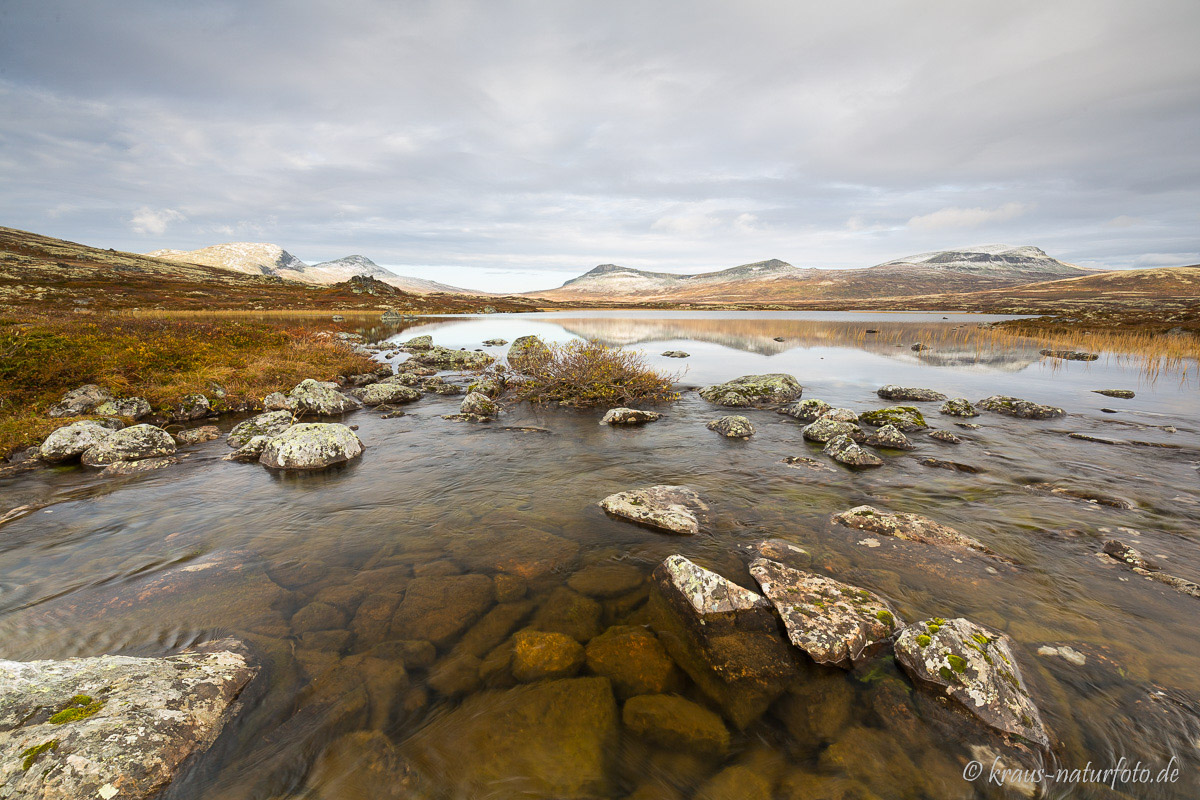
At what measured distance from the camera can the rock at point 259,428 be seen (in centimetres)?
1202

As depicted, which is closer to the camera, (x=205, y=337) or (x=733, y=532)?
(x=733, y=532)

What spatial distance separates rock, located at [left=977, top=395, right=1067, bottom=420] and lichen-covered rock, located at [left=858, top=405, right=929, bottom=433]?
448cm

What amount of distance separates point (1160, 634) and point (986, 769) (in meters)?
3.66

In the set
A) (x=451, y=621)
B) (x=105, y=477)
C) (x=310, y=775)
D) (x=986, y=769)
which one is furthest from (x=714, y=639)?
(x=105, y=477)

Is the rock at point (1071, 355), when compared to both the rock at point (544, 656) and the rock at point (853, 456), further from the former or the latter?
the rock at point (544, 656)

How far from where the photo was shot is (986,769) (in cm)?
367

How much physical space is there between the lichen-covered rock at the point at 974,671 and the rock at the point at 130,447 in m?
16.0

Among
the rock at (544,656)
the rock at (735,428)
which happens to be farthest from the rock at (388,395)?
the rock at (544,656)

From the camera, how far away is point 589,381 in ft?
57.2

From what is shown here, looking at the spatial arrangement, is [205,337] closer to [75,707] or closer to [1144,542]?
[75,707]

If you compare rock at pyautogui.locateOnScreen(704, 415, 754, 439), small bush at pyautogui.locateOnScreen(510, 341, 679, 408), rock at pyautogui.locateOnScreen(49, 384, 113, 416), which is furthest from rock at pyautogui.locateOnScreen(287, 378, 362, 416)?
rock at pyautogui.locateOnScreen(704, 415, 754, 439)

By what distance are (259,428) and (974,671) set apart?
635 inches

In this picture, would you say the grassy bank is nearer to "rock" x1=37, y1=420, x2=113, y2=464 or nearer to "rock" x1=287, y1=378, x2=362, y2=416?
"rock" x1=37, y1=420, x2=113, y2=464

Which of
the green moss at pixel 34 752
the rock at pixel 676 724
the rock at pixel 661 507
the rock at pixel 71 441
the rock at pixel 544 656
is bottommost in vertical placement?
the rock at pixel 676 724
